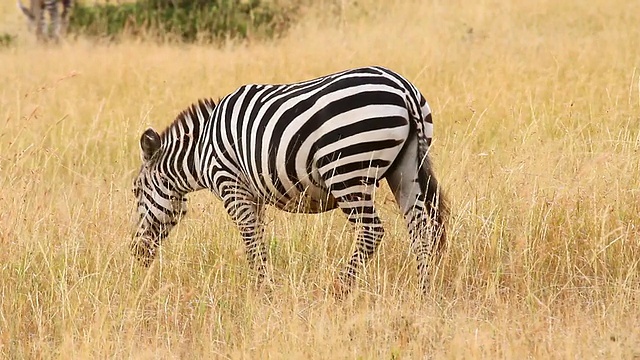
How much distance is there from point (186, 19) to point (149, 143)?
9.03 metres

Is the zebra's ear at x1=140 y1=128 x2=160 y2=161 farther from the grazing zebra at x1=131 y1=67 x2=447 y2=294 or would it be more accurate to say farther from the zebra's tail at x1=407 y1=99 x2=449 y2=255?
the zebra's tail at x1=407 y1=99 x2=449 y2=255

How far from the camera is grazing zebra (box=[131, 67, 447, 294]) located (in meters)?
4.48

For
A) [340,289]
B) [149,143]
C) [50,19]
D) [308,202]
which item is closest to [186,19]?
[50,19]

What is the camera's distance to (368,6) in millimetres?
15562

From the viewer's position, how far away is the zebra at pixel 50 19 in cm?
1459

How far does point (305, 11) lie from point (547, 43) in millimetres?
5330

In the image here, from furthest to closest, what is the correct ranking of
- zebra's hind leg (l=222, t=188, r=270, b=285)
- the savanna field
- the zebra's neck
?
1. the zebra's neck
2. zebra's hind leg (l=222, t=188, r=270, b=285)
3. the savanna field

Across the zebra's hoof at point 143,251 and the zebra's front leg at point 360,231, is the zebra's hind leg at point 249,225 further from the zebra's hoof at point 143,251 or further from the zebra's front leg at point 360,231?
the zebra's hoof at point 143,251

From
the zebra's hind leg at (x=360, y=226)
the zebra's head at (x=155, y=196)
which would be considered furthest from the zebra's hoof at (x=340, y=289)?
the zebra's head at (x=155, y=196)

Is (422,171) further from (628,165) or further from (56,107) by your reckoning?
(56,107)

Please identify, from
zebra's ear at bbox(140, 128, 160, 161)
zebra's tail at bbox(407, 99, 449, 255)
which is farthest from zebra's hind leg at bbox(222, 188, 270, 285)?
zebra's tail at bbox(407, 99, 449, 255)

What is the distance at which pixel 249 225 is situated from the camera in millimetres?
5062

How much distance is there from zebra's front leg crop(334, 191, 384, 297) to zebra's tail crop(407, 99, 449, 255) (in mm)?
304

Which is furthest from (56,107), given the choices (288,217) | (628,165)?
(628,165)
